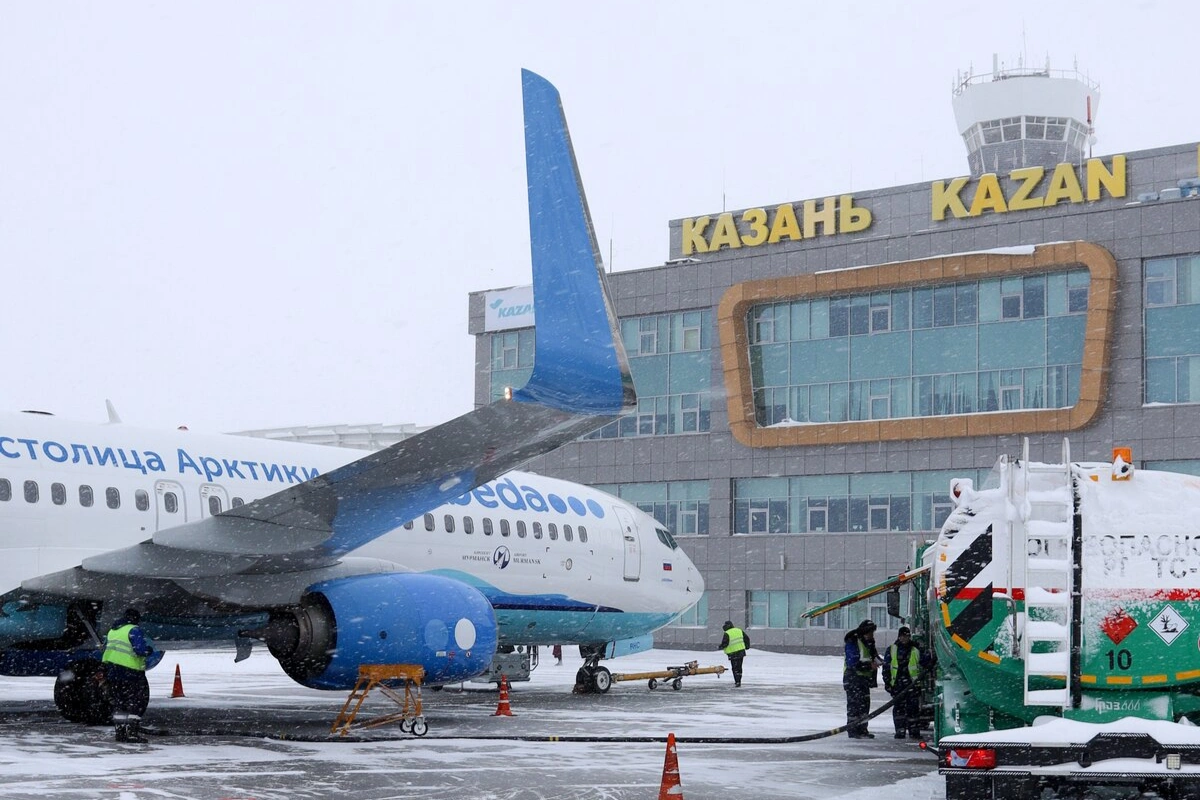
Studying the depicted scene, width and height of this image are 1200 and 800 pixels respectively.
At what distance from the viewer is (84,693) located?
49.7 feet

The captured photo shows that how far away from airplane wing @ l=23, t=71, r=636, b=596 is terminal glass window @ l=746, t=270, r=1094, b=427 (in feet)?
99.1

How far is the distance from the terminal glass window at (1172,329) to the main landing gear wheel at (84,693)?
3211 cm

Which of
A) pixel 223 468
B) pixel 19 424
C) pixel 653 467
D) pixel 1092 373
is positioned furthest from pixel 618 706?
pixel 653 467

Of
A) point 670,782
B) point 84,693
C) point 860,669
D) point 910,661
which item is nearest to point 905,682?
point 910,661

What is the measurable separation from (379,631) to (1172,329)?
31.1m

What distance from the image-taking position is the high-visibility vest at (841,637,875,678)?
51.1 feet

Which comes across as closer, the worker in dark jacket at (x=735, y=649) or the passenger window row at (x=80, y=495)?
the passenger window row at (x=80, y=495)

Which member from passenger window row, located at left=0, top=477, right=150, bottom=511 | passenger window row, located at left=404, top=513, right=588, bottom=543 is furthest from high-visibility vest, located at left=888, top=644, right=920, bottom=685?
passenger window row, located at left=0, top=477, right=150, bottom=511

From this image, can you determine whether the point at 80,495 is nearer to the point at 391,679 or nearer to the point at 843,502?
the point at 391,679

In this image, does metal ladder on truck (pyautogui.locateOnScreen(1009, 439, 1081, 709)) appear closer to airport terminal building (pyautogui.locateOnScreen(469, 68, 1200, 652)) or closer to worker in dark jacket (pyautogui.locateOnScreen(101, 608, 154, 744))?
worker in dark jacket (pyautogui.locateOnScreen(101, 608, 154, 744))

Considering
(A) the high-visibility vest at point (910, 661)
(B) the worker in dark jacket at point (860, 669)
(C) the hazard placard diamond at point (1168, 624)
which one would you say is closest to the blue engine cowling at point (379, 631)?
(B) the worker in dark jacket at point (860, 669)

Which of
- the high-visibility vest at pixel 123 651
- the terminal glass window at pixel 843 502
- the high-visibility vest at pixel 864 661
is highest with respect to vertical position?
the terminal glass window at pixel 843 502

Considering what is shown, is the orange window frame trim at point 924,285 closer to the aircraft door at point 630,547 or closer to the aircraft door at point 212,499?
the aircraft door at point 630,547

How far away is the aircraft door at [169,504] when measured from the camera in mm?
15320
